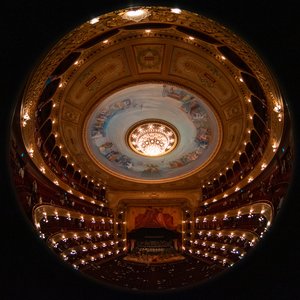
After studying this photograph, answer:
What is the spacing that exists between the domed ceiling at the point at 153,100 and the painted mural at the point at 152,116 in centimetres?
3

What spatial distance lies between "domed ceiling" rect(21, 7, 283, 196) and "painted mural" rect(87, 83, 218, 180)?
29 mm

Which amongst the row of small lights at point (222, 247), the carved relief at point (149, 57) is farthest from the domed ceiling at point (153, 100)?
the row of small lights at point (222, 247)

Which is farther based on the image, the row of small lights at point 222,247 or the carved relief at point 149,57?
the carved relief at point 149,57

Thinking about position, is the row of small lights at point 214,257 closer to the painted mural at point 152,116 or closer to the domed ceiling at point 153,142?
the domed ceiling at point 153,142

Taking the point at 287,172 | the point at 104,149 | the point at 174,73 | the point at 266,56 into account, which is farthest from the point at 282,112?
the point at 104,149

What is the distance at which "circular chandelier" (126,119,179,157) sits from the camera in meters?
10.3

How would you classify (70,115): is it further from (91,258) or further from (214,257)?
(214,257)

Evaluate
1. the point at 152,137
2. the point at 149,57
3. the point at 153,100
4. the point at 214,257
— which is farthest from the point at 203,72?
the point at 214,257

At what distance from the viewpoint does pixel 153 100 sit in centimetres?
923

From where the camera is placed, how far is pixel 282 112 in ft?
16.9

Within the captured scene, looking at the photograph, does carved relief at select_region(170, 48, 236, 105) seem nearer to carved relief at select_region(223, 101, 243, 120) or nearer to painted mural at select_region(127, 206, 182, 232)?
carved relief at select_region(223, 101, 243, 120)

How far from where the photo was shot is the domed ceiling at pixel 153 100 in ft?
18.3

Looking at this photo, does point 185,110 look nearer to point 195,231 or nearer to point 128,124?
point 128,124

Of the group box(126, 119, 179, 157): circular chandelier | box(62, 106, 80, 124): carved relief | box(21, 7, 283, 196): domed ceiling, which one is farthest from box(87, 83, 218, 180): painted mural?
box(62, 106, 80, 124): carved relief
